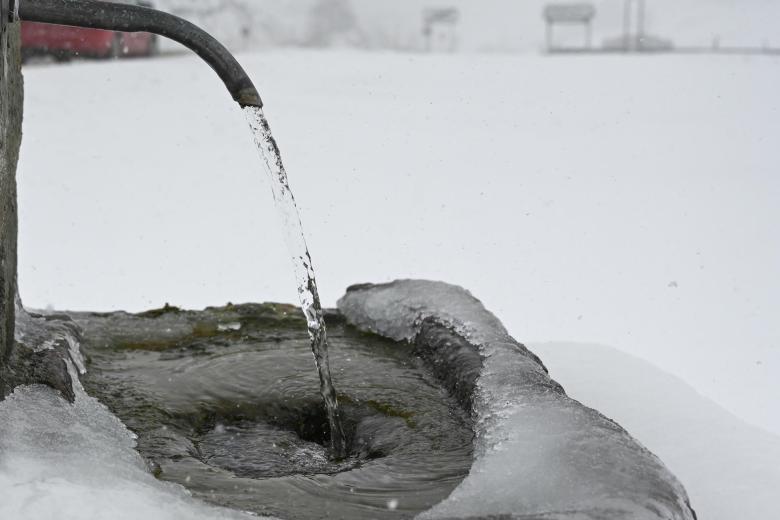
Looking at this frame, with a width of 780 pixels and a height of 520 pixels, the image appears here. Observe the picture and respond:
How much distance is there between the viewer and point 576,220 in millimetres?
8328

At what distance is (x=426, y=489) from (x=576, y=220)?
649cm

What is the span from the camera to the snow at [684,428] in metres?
2.70

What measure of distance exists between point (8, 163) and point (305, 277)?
3.09 feet

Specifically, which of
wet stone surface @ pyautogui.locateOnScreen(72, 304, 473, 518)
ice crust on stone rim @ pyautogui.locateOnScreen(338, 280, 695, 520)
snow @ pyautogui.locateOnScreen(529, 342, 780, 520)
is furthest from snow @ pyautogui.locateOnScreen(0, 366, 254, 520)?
snow @ pyautogui.locateOnScreen(529, 342, 780, 520)

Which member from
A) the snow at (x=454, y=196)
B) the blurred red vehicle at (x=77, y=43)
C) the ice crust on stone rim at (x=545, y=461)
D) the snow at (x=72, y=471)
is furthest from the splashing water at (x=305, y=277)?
the blurred red vehicle at (x=77, y=43)

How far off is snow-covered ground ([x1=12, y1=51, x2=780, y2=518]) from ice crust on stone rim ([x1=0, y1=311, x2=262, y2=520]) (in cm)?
163

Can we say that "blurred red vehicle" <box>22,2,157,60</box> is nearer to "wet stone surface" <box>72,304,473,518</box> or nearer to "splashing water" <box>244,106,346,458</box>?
"wet stone surface" <box>72,304,473,518</box>

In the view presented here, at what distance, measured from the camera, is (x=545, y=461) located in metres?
1.97

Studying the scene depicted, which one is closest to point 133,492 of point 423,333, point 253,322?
point 423,333

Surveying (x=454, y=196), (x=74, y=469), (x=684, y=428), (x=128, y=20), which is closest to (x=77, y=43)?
(x=454, y=196)

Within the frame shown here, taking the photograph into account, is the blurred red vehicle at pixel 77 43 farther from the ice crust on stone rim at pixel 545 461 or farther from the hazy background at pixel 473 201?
the ice crust on stone rim at pixel 545 461

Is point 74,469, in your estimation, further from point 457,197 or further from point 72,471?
point 457,197

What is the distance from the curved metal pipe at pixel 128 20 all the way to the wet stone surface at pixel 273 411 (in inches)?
37.8

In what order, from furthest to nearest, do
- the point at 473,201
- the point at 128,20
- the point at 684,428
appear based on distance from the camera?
the point at 473,201
the point at 684,428
the point at 128,20
